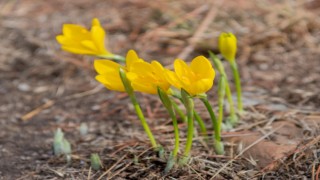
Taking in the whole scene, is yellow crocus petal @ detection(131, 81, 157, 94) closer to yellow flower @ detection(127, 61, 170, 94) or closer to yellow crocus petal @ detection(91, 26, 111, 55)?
yellow flower @ detection(127, 61, 170, 94)

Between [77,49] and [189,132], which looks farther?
[77,49]

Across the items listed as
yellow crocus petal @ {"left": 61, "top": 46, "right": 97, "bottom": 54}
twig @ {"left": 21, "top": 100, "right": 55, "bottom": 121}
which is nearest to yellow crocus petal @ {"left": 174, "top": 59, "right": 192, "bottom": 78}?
yellow crocus petal @ {"left": 61, "top": 46, "right": 97, "bottom": 54}

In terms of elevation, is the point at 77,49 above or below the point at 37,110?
above

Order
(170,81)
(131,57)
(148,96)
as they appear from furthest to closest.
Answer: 1. (148,96)
2. (131,57)
3. (170,81)

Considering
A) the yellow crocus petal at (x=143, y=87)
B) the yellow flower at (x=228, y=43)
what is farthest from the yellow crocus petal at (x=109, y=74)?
the yellow flower at (x=228, y=43)

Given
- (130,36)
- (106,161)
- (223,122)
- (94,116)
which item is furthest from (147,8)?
(106,161)

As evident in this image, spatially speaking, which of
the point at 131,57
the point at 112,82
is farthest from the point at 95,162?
the point at 131,57

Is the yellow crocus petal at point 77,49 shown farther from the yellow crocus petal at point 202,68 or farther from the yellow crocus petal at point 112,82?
the yellow crocus petal at point 202,68

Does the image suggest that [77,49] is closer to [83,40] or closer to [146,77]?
[83,40]
